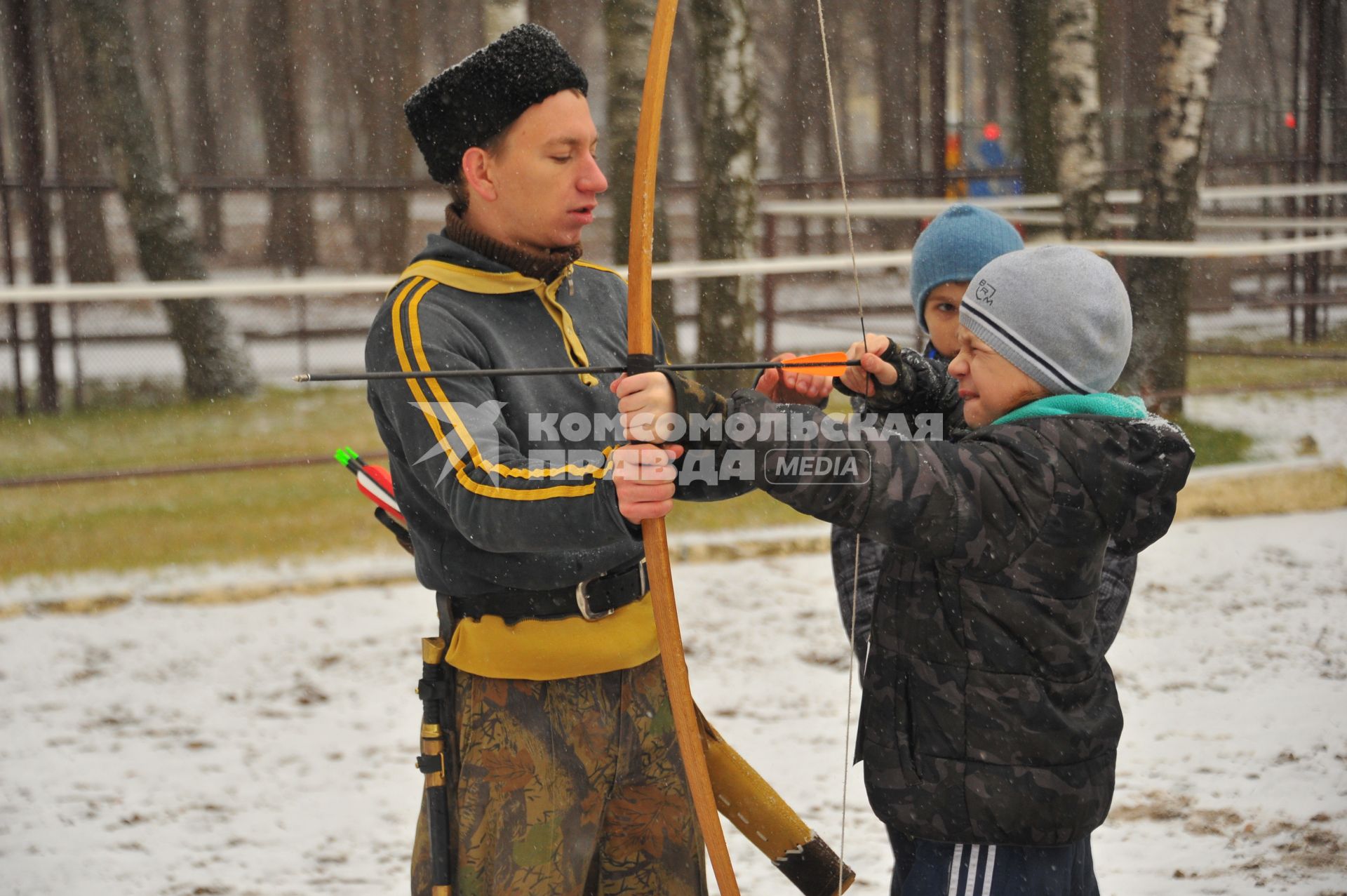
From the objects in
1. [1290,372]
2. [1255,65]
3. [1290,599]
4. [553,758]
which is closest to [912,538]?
[553,758]

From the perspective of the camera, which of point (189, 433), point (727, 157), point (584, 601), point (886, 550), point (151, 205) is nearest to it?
point (584, 601)

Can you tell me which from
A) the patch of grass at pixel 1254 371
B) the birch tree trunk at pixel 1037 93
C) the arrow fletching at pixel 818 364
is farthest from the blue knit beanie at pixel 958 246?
the patch of grass at pixel 1254 371

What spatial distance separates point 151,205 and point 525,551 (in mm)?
7623

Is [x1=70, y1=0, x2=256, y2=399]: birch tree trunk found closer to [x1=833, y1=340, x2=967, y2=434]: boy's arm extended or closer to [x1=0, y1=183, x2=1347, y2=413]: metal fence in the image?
[x1=0, y1=183, x2=1347, y2=413]: metal fence

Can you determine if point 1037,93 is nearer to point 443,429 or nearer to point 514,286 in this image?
point 514,286

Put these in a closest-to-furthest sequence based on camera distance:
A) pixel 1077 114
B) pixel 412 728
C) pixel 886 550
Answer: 1. pixel 886 550
2. pixel 412 728
3. pixel 1077 114

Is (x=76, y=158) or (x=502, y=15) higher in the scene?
(x=76, y=158)

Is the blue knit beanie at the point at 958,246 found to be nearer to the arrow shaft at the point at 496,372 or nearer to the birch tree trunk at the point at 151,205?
the arrow shaft at the point at 496,372

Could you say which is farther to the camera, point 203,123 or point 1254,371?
point 203,123

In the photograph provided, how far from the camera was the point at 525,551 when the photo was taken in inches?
62.2

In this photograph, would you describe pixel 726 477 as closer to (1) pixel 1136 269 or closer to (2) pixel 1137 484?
(2) pixel 1137 484

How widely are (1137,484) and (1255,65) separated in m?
17.3

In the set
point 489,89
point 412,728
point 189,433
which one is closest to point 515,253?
point 489,89

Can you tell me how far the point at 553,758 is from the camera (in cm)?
170
